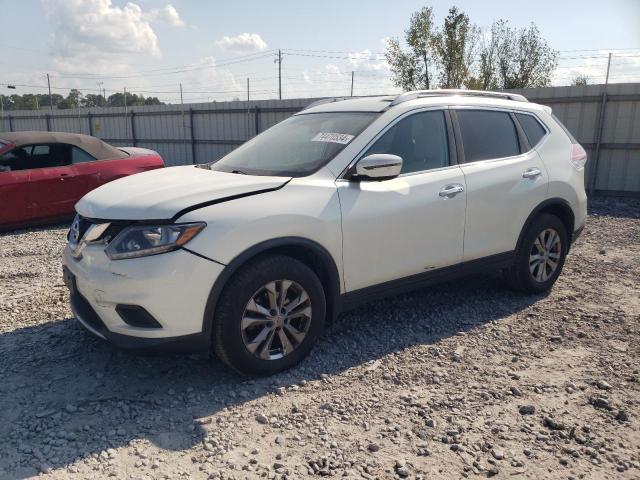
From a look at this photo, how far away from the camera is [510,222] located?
15.3 ft

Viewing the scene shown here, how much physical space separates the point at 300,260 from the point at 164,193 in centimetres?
97

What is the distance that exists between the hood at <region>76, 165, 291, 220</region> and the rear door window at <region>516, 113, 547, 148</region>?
8.26 ft

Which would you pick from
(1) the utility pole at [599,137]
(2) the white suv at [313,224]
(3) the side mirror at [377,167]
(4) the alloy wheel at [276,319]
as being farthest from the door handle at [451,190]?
(1) the utility pole at [599,137]

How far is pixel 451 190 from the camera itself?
13.8 feet

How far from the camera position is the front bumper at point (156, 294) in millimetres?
3078

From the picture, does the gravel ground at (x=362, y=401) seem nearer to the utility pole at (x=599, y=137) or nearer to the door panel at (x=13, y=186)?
the door panel at (x=13, y=186)

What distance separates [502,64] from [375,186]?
119ft

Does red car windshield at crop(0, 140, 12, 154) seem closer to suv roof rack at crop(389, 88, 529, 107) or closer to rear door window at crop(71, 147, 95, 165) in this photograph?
rear door window at crop(71, 147, 95, 165)

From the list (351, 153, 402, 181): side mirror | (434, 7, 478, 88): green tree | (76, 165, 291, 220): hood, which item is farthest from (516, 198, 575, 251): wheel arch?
(434, 7, 478, 88): green tree

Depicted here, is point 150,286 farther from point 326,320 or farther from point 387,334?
point 387,334

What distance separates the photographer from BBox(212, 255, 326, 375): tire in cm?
327

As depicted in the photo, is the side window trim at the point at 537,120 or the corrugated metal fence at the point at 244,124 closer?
the side window trim at the point at 537,120

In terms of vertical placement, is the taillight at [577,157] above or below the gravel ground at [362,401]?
above

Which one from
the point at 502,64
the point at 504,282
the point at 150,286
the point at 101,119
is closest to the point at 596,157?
the point at 504,282
